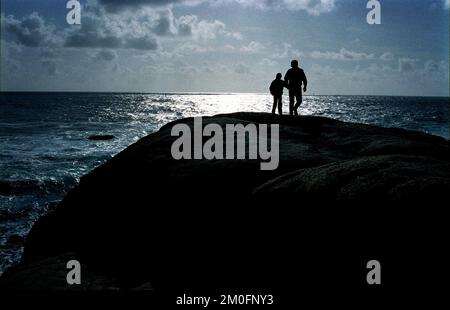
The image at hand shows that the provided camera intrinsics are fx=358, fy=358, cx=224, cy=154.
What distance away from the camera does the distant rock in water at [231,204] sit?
15.0ft

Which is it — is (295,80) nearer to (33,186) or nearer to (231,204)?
(231,204)

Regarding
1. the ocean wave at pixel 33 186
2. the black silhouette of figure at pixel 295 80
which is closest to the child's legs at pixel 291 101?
the black silhouette of figure at pixel 295 80

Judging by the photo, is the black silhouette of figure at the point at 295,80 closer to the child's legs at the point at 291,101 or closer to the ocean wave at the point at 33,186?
the child's legs at the point at 291,101

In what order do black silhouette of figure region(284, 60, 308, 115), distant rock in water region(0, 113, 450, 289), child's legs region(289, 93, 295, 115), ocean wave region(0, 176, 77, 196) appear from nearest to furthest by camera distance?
distant rock in water region(0, 113, 450, 289)
black silhouette of figure region(284, 60, 308, 115)
child's legs region(289, 93, 295, 115)
ocean wave region(0, 176, 77, 196)

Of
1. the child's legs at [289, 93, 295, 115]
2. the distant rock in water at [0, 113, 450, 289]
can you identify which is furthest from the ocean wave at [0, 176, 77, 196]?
the child's legs at [289, 93, 295, 115]

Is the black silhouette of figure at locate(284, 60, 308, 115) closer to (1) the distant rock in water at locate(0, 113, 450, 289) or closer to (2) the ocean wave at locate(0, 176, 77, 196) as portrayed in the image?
(1) the distant rock in water at locate(0, 113, 450, 289)

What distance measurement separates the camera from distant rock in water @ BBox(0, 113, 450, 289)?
456 centimetres

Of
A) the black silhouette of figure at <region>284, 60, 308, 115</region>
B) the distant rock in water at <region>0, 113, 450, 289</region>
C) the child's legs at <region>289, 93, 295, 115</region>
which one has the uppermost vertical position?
the black silhouette of figure at <region>284, 60, 308, 115</region>

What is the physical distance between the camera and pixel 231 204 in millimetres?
6637

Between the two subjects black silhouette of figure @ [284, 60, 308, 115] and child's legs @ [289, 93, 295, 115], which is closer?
black silhouette of figure @ [284, 60, 308, 115]

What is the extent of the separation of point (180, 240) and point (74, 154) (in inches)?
943

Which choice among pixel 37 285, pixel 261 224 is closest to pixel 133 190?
pixel 37 285

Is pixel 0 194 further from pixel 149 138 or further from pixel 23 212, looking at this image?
pixel 149 138

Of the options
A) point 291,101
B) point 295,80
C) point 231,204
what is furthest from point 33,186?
point 231,204
